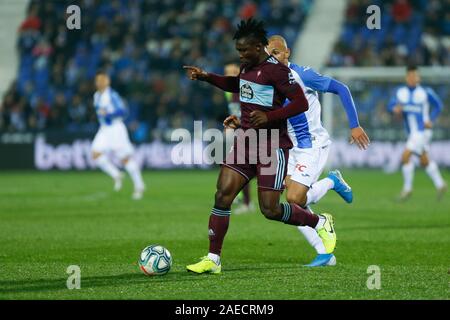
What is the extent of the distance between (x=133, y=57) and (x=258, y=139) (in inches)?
835

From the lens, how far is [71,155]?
87.7 ft

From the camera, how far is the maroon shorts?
8.33 meters

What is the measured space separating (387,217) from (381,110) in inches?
480

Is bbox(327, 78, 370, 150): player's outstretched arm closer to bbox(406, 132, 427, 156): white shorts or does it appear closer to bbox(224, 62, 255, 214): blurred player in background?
bbox(224, 62, 255, 214): blurred player in background

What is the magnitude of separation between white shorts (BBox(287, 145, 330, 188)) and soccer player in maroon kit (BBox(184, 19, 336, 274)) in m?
0.69

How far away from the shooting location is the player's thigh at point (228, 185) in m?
8.30

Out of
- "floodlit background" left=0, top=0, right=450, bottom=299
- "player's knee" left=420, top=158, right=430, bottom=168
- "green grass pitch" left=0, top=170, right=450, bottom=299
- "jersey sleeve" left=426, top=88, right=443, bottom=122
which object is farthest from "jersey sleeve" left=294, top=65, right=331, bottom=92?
"player's knee" left=420, top=158, right=430, bottom=168

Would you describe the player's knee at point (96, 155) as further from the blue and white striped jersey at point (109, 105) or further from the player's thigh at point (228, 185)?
the player's thigh at point (228, 185)

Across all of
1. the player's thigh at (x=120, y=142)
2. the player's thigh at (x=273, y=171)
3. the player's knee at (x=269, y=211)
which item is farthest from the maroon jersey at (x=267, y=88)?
the player's thigh at (x=120, y=142)

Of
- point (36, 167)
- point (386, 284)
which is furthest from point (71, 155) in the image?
point (386, 284)

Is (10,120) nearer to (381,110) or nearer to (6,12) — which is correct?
(6,12)

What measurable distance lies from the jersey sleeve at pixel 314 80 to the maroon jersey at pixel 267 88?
0.69 meters

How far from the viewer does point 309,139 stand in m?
9.27

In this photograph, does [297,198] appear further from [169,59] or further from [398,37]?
[398,37]
